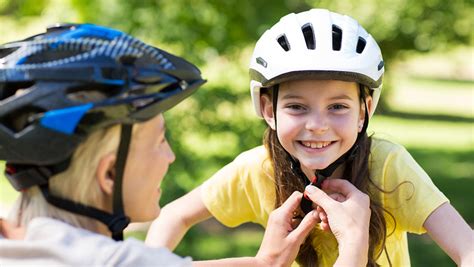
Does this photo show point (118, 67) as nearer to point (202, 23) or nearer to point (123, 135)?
point (123, 135)

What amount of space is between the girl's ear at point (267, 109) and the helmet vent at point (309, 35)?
1.12ft

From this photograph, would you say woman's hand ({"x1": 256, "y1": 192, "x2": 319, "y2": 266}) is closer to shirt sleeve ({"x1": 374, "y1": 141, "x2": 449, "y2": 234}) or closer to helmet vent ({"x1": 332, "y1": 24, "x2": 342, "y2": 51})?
shirt sleeve ({"x1": 374, "y1": 141, "x2": 449, "y2": 234})

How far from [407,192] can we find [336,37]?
0.73 meters

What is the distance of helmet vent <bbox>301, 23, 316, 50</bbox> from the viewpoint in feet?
12.8

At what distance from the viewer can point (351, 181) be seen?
3891 mm

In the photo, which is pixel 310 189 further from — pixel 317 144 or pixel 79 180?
A: pixel 79 180

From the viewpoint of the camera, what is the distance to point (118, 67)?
107 inches

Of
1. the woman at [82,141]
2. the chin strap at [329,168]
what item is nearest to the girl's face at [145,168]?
the woman at [82,141]

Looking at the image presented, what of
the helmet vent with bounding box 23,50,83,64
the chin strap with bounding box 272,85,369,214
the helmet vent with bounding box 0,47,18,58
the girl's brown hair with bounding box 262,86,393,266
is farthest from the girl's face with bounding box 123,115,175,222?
the girl's brown hair with bounding box 262,86,393,266

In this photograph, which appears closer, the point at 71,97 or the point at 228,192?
the point at 71,97

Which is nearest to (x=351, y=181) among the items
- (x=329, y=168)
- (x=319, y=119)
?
(x=329, y=168)

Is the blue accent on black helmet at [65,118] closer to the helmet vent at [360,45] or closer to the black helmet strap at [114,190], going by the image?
the black helmet strap at [114,190]

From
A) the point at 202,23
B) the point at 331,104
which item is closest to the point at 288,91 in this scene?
the point at 331,104

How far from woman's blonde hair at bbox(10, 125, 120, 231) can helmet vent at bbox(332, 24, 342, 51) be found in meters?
1.46
